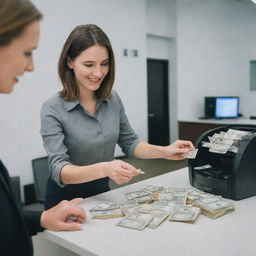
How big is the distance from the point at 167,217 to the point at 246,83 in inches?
290

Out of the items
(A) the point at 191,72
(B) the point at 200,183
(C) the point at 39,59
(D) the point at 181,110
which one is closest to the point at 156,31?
(A) the point at 191,72

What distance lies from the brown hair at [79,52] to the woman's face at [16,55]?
748 mm

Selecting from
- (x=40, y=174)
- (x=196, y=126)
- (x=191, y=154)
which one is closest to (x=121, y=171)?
(x=191, y=154)

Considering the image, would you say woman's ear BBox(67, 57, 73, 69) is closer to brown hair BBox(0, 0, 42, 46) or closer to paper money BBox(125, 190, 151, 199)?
paper money BBox(125, 190, 151, 199)

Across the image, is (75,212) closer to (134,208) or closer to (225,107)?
(134,208)

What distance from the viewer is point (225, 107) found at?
20.7 ft

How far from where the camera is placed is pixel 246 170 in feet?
5.03

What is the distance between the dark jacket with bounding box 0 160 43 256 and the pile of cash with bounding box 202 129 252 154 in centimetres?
101

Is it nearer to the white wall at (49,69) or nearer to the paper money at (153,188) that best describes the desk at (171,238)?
the paper money at (153,188)

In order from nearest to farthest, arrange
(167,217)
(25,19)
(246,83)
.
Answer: (25,19) → (167,217) → (246,83)

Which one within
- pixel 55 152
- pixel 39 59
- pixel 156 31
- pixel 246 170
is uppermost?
pixel 156 31

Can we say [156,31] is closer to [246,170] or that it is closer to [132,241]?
[246,170]

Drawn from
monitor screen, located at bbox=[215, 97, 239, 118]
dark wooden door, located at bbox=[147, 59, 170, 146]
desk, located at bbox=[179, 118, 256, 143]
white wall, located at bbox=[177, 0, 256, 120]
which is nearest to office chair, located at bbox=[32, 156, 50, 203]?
desk, located at bbox=[179, 118, 256, 143]

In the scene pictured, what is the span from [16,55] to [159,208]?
87 cm
